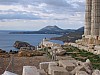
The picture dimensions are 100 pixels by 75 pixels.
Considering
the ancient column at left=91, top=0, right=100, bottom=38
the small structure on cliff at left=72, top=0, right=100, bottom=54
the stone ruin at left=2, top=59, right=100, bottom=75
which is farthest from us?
the ancient column at left=91, top=0, right=100, bottom=38

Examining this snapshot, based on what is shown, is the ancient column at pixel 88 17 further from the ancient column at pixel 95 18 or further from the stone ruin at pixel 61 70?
the stone ruin at pixel 61 70

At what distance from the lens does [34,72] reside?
1210cm

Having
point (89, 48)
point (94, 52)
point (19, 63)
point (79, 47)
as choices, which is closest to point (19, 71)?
point (19, 63)

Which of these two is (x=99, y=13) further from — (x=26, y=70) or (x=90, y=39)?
(x=26, y=70)

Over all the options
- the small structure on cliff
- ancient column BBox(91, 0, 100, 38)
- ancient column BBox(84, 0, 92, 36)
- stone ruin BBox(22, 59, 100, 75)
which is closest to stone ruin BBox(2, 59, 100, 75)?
stone ruin BBox(22, 59, 100, 75)

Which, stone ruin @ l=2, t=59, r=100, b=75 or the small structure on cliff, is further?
the small structure on cliff

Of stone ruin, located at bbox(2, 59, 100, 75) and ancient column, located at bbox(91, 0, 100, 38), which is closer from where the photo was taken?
stone ruin, located at bbox(2, 59, 100, 75)

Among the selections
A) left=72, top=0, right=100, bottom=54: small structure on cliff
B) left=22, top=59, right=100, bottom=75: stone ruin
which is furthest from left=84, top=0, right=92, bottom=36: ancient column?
left=22, top=59, right=100, bottom=75: stone ruin

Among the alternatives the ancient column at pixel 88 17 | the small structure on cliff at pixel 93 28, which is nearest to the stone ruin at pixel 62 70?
the small structure on cliff at pixel 93 28

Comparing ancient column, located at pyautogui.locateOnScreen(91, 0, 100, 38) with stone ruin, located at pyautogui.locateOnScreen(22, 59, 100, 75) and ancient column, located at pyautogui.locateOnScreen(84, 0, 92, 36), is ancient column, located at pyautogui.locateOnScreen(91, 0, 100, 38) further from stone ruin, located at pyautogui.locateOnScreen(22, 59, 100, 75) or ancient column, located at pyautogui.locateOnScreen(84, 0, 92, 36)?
stone ruin, located at pyautogui.locateOnScreen(22, 59, 100, 75)

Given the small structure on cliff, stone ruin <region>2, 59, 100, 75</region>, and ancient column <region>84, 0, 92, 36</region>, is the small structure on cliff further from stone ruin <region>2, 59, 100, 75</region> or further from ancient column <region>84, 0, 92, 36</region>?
stone ruin <region>2, 59, 100, 75</region>

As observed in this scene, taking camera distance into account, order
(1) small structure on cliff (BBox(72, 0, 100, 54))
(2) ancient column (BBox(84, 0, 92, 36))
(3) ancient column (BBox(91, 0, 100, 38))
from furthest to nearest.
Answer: (2) ancient column (BBox(84, 0, 92, 36)) < (3) ancient column (BBox(91, 0, 100, 38)) < (1) small structure on cliff (BBox(72, 0, 100, 54))

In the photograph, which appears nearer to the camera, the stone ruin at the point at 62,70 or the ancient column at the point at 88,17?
the stone ruin at the point at 62,70

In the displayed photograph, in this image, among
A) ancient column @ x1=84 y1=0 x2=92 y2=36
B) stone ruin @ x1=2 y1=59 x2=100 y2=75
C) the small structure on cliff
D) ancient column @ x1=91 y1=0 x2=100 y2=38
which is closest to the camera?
stone ruin @ x1=2 y1=59 x2=100 y2=75
